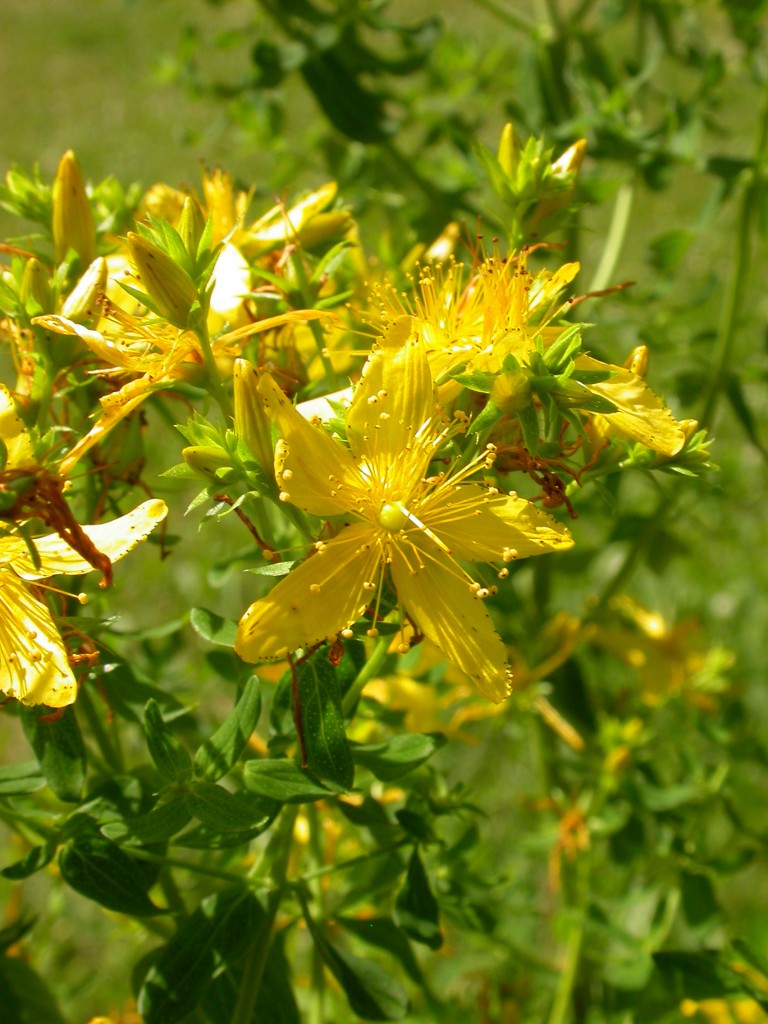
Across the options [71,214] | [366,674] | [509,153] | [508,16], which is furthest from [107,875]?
[508,16]

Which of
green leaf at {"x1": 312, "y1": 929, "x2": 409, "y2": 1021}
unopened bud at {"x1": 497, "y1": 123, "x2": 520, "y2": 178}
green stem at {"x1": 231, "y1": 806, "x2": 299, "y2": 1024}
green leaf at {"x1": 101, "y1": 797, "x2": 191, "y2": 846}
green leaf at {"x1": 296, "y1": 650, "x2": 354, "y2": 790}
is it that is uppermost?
unopened bud at {"x1": 497, "y1": 123, "x2": 520, "y2": 178}

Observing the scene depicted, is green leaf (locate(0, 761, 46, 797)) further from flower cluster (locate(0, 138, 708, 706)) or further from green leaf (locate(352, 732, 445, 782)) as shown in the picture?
green leaf (locate(352, 732, 445, 782))

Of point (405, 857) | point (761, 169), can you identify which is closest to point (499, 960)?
point (405, 857)

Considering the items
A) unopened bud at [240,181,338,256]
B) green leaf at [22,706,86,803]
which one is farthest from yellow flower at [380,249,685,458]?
green leaf at [22,706,86,803]

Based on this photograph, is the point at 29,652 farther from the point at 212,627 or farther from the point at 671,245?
the point at 671,245

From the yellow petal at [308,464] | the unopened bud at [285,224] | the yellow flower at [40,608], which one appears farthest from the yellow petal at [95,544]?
the unopened bud at [285,224]

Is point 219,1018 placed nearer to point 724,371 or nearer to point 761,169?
point 724,371

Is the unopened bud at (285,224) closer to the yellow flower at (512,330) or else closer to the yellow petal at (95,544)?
the yellow flower at (512,330)
